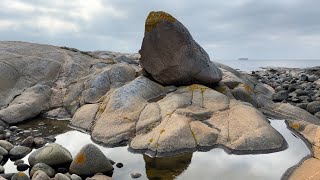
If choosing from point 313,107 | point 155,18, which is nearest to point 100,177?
point 155,18

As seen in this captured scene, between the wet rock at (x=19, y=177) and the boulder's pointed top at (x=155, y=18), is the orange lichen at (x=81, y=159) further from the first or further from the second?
the boulder's pointed top at (x=155, y=18)

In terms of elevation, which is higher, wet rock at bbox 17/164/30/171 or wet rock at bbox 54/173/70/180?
wet rock at bbox 54/173/70/180

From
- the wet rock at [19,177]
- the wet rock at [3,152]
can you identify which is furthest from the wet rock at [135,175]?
the wet rock at [3,152]

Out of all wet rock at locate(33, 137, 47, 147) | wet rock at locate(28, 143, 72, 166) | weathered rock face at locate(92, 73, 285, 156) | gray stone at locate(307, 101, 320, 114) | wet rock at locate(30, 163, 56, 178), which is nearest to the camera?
wet rock at locate(30, 163, 56, 178)

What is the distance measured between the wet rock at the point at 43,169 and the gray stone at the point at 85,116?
608 cm

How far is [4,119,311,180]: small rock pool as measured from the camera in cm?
1241

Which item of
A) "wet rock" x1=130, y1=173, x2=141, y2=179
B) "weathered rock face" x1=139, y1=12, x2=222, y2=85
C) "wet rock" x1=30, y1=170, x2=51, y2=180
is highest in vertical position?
"weathered rock face" x1=139, y1=12, x2=222, y2=85

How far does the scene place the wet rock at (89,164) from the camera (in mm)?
12594

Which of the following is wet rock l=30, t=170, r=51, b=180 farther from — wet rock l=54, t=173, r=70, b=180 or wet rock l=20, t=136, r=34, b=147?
wet rock l=20, t=136, r=34, b=147

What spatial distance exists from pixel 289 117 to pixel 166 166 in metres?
10.7

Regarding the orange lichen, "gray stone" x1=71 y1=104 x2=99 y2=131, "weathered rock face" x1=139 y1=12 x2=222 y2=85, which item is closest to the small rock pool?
the orange lichen

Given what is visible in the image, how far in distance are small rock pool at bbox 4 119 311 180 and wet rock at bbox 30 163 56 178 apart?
115 cm

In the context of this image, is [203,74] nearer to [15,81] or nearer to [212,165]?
[212,165]

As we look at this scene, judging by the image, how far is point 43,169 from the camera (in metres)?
12.3
